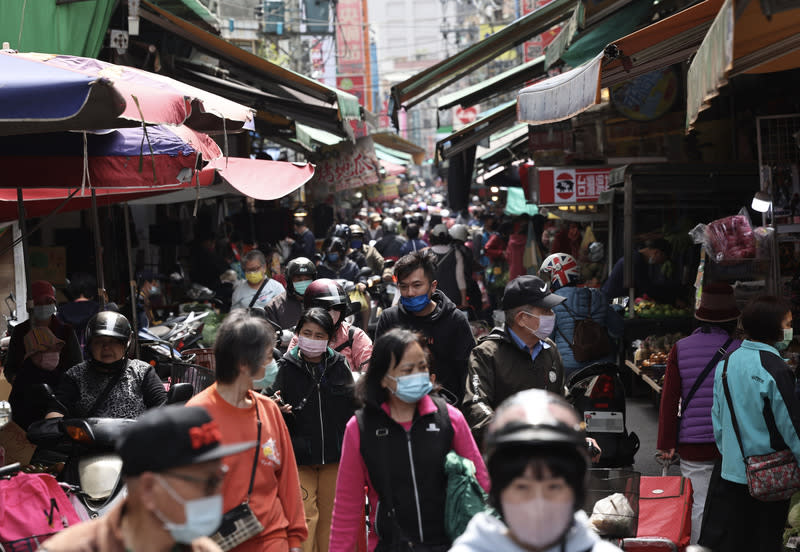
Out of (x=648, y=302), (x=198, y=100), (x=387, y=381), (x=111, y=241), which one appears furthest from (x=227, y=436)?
(x=111, y=241)

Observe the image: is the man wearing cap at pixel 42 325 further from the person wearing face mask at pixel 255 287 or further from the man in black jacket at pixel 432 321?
the person wearing face mask at pixel 255 287

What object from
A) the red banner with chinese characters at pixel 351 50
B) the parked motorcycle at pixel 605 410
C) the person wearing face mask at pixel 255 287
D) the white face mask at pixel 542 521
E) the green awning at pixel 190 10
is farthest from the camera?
the red banner with chinese characters at pixel 351 50

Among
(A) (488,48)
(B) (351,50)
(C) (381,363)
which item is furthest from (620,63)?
(B) (351,50)

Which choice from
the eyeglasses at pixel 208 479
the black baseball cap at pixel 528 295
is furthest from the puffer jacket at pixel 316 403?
the eyeglasses at pixel 208 479

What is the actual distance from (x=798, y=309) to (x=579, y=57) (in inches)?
145

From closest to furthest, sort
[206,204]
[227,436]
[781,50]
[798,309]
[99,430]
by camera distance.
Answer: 1. [227,436]
2. [99,430]
3. [781,50]
4. [798,309]
5. [206,204]

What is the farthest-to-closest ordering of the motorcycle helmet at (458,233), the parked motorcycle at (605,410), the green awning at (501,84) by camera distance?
the green awning at (501,84) < the motorcycle helmet at (458,233) < the parked motorcycle at (605,410)

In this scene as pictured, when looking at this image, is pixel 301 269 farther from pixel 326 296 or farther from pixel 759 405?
pixel 759 405

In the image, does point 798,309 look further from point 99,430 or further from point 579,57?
point 99,430

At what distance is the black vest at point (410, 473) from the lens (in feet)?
13.4

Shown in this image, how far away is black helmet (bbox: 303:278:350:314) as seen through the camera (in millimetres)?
7078

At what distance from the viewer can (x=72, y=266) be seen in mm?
13742

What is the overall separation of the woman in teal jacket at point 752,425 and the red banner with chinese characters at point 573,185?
841 cm

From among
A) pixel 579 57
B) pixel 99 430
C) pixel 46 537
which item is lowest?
pixel 46 537
